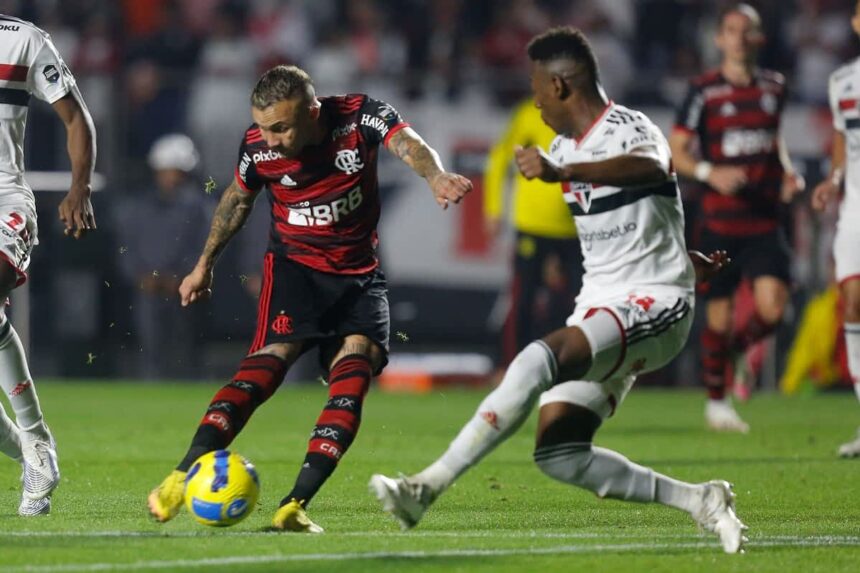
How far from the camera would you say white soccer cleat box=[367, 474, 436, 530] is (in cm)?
589

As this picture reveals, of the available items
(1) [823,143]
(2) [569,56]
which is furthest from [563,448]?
(1) [823,143]

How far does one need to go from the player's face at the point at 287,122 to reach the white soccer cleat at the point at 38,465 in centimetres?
165

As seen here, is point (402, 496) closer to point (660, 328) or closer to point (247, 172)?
point (660, 328)

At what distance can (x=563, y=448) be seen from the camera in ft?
20.7

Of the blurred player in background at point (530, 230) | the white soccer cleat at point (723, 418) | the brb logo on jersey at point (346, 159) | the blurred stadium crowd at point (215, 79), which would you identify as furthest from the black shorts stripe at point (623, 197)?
the blurred stadium crowd at point (215, 79)

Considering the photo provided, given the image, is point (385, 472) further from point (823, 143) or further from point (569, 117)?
point (823, 143)

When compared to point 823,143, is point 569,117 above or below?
above

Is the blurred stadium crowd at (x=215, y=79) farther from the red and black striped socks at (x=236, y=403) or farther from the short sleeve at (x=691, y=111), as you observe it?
the red and black striped socks at (x=236, y=403)

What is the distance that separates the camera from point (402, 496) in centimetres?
593

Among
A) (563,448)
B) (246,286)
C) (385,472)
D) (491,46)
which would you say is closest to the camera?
(563,448)

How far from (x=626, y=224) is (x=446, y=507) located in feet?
6.34

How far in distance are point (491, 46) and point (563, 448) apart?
44.3 feet

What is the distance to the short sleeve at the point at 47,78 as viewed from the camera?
24.8 ft

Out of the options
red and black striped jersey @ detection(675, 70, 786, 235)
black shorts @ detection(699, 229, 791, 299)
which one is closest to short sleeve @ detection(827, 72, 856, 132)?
red and black striped jersey @ detection(675, 70, 786, 235)
